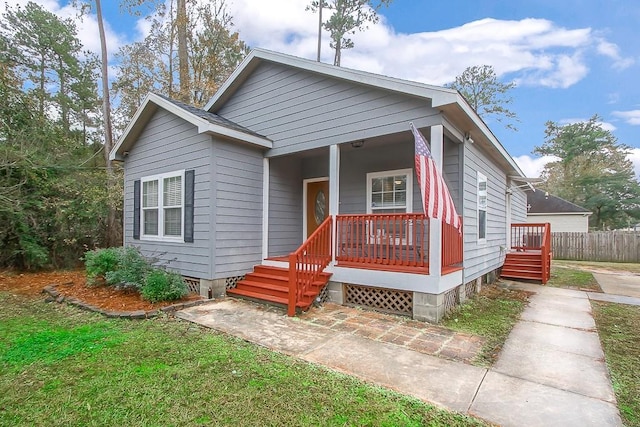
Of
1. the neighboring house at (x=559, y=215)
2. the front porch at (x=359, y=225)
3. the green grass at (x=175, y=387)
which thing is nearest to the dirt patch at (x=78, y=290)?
the green grass at (x=175, y=387)

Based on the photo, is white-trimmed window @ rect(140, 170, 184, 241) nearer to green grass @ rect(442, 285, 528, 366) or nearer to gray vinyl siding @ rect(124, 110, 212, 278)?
gray vinyl siding @ rect(124, 110, 212, 278)

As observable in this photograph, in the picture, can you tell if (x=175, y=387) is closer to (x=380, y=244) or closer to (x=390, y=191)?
(x=380, y=244)

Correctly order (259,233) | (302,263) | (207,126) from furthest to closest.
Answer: (259,233) < (207,126) < (302,263)

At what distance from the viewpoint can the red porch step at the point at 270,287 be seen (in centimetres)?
560

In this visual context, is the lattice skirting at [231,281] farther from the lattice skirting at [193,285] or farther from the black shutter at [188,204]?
the black shutter at [188,204]

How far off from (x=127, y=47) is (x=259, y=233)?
43.9ft

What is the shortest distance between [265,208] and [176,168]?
2.12 metres

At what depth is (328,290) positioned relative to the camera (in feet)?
20.1

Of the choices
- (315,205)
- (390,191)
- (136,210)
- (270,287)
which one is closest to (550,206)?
(390,191)

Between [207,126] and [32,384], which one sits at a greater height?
[207,126]

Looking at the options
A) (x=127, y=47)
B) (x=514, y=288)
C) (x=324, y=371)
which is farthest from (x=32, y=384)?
(x=127, y=47)

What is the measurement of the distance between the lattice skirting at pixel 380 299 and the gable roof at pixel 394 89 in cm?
311

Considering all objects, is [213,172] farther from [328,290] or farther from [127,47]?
[127,47]

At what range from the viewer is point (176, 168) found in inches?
278
